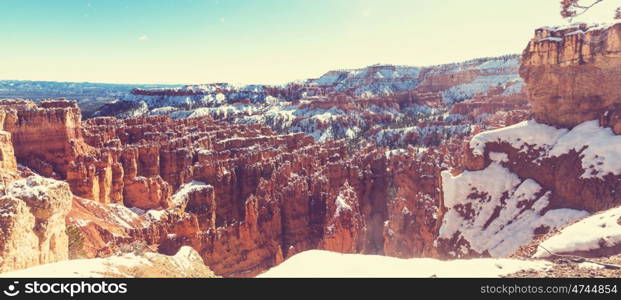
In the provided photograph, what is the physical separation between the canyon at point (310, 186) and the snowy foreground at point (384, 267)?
0.83 meters

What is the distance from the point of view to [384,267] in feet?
29.2

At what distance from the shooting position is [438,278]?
24.8ft

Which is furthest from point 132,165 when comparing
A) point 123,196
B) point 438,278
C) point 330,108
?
point 330,108

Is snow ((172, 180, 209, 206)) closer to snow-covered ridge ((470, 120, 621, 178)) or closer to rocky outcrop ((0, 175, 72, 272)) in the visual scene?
snow-covered ridge ((470, 120, 621, 178))

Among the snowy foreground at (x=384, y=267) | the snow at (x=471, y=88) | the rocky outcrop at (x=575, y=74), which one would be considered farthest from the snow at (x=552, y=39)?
the snow at (x=471, y=88)

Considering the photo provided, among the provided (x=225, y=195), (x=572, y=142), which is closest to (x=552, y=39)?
(x=572, y=142)

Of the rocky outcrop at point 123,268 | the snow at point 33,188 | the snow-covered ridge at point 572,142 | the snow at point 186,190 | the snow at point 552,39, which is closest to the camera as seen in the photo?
the rocky outcrop at point 123,268

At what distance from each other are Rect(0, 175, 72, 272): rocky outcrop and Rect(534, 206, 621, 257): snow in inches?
532

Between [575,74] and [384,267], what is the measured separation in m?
23.6

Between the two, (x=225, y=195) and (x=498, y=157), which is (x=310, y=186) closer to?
(x=225, y=195)

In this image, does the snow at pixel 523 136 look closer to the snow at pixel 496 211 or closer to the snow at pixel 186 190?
the snow at pixel 496 211

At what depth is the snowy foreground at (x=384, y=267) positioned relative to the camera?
27.2 feet

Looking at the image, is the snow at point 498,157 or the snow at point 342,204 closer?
the snow at point 498,157

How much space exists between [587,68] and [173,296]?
90.5ft
